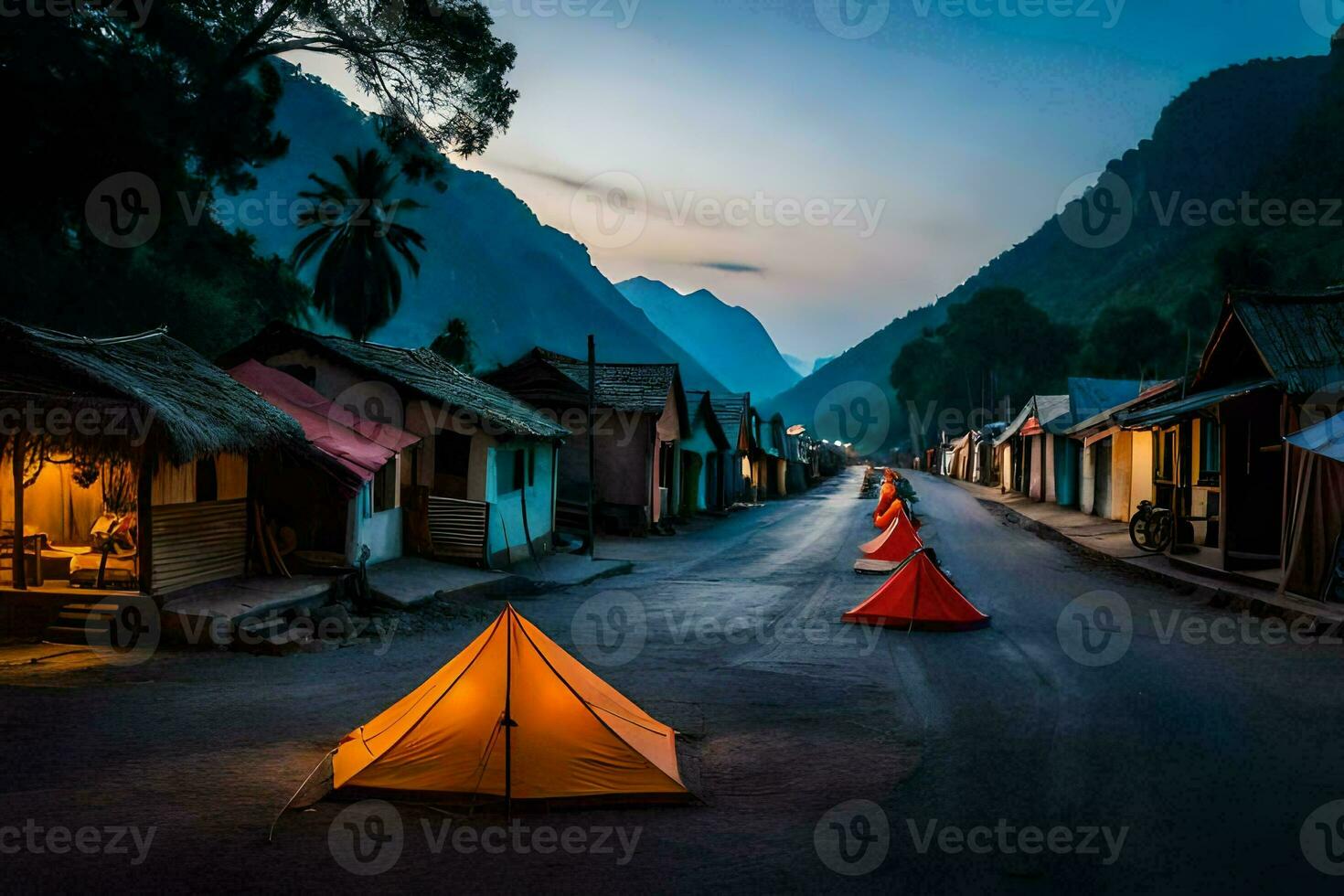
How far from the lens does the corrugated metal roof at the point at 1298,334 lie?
14.6m

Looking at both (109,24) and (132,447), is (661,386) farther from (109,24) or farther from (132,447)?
(132,447)

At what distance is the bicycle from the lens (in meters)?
19.4

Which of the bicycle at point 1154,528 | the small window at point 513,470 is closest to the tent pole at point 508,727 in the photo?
the small window at point 513,470

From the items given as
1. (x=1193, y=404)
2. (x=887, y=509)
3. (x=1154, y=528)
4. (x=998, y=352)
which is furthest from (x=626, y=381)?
(x=998, y=352)

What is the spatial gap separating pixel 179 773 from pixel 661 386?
24.9 meters

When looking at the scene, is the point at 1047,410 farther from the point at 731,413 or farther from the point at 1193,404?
the point at 1193,404

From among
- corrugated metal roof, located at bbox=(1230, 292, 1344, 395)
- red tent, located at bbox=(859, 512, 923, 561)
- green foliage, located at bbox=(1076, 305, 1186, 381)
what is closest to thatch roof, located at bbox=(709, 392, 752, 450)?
red tent, located at bbox=(859, 512, 923, 561)

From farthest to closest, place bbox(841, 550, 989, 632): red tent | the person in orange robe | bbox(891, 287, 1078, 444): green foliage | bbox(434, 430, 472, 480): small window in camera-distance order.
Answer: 1. bbox(891, 287, 1078, 444): green foliage
2. the person in orange robe
3. bbox(434, 430, 472, 480): small window
4. bbox(841, 550, 989, 632): red tent

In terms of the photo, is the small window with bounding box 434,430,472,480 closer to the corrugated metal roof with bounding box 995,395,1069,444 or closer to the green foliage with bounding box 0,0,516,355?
the green foliage with bounding box 0,0,516,355

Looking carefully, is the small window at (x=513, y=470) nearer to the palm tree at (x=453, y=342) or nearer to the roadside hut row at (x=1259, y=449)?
the roadside hut row at (x=1259, y=449)

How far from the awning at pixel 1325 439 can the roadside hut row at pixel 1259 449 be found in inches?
0.7

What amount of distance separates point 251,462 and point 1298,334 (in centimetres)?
1744

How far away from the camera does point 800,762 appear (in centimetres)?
688

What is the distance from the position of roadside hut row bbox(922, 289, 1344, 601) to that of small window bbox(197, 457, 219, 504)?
15340 millimetres
